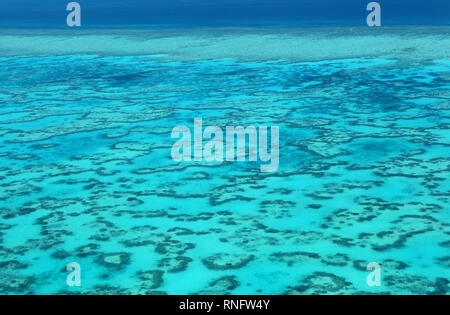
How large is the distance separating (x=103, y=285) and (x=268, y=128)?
237 cm

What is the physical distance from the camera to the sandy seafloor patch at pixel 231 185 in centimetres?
239

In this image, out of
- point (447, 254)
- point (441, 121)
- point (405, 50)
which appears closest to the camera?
point (447, 254)

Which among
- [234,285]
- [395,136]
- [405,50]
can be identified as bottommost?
[234,285]

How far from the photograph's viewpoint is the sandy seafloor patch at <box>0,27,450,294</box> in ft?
7.85

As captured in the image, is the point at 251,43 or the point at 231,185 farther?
the point at 251,43

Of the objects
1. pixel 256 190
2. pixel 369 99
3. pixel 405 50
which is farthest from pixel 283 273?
pixel 405 50

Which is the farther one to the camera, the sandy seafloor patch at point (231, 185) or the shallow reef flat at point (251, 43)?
the shallow reef flat at point (251, 43)

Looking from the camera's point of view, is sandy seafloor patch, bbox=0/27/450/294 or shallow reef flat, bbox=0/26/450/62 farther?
shallow reef flat, bbox=0/26/450/62

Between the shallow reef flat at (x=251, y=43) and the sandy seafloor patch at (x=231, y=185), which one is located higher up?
the shallow reef flat at (x=251, y=43)

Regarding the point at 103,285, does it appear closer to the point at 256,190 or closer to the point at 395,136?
the point at 256,190

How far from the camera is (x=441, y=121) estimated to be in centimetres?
437

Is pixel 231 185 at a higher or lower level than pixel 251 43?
lower

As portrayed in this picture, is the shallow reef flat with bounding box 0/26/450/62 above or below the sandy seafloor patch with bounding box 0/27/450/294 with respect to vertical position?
above

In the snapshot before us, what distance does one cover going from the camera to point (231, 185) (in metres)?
3.32
